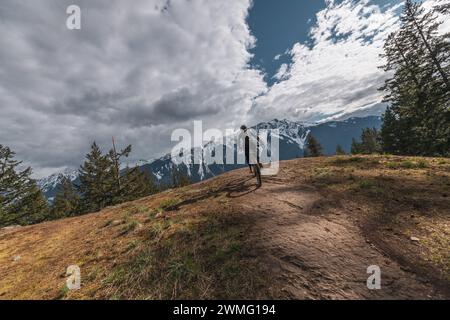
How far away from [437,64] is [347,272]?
2615 cm

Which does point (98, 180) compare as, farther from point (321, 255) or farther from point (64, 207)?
point (321, 255)

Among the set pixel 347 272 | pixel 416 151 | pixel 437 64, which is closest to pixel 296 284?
pixel 347 272

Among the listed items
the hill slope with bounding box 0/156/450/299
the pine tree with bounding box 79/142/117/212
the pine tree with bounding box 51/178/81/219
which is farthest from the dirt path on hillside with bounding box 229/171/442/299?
the pine tree with bounding box 51/178/81/219

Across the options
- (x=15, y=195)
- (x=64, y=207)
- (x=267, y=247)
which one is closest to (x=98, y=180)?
(x=15, y=195)

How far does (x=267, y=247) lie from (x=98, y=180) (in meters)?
36.0

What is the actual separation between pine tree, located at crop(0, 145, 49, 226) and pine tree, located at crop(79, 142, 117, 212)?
6110 millimetres

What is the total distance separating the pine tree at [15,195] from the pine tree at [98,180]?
241 inches

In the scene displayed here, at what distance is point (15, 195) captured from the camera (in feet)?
100

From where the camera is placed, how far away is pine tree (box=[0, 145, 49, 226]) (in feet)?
96.9

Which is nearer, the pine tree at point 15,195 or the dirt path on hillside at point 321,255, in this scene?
the dirt path on hillside at point 321,255

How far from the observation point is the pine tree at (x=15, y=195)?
29.5m

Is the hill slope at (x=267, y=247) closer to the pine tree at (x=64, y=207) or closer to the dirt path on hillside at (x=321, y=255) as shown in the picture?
the dirt path on hillside at (x=321, y=255)

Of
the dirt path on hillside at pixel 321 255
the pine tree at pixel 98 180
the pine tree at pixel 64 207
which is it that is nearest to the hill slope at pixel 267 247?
the dirt path on hillside at pixel 321 255
